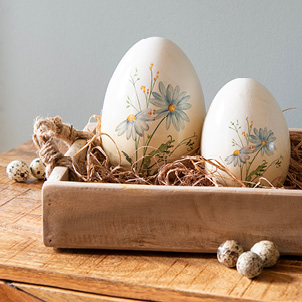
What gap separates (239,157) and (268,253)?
0.40 feet

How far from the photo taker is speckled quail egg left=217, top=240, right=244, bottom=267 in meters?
0.50

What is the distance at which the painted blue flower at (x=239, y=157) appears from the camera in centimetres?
57

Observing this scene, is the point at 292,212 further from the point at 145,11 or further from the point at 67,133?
the point at 145,11

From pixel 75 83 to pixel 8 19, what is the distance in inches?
11.1

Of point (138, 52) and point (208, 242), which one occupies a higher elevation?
point (138, 52)

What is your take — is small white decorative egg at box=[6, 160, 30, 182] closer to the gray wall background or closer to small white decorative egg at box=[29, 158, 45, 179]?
small white decorative egg at box=[29, 158, 45, 179]

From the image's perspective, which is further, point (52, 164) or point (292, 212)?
point (52, 164)

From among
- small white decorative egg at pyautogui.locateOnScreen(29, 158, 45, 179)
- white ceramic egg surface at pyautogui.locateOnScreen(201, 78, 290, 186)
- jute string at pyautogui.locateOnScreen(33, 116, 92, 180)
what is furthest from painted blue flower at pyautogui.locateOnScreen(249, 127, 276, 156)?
small white decorative egg at pyautogui.locateOnScreen(29, 158, 45, 179)

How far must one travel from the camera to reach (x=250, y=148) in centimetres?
57

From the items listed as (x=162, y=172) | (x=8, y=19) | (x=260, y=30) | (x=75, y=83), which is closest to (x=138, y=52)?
(x=162, y=172)

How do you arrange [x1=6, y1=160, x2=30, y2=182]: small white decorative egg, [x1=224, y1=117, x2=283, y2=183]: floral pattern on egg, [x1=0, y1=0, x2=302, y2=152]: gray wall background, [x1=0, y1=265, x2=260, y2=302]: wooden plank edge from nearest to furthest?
[x1=0, y1=265, x2=260, y2=302]: wooden plank edge < [x1=224, y1=117, x2=283, y2=183]: floral pattern on egg < [x1=6, y1=160, x2=30, y2=182]: small white decorative egg < [x1=0, y1=0, x2=302, y2=152]: gray wall background

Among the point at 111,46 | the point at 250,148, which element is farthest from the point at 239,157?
the point at 111,46

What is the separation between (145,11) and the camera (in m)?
1.26

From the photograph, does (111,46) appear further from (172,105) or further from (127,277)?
(127,277)
